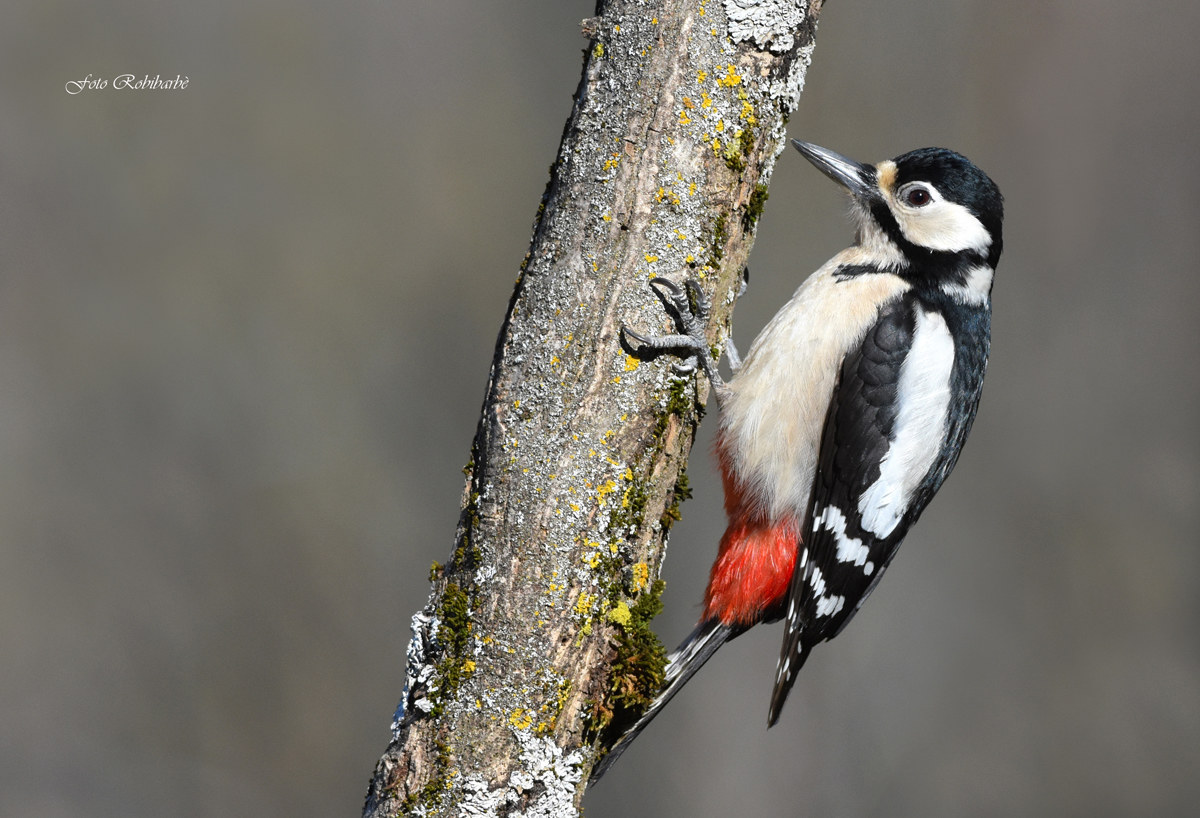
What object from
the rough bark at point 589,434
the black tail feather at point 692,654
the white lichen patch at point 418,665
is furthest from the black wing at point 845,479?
the white lichen patch at point 418,665

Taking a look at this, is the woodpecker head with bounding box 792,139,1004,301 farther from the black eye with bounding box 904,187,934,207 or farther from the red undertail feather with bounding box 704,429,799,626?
the red undertail feather with bounding box 704,429,799,626

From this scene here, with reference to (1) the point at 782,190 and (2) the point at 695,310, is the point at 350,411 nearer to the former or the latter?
(1) the point at 782,190

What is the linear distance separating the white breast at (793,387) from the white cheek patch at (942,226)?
18cm

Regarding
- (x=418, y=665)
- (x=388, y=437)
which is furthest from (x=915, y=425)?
(x=388, y=437)

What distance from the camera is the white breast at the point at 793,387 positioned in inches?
116

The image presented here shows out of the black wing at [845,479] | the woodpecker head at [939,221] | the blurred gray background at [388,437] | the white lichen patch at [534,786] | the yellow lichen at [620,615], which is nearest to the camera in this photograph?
the white lichen patch at [534,786]

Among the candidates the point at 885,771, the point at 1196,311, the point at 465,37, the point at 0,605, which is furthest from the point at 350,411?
the point at 1196,311

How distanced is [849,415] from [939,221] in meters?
0.73

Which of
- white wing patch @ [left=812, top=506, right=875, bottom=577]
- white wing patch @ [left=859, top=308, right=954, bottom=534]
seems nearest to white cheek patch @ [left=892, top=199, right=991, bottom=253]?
white wing patch @ [left=859, top=308, right=954, bottom=534]

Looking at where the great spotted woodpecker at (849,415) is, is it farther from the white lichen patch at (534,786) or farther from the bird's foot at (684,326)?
the white lichen patch at (534,786)

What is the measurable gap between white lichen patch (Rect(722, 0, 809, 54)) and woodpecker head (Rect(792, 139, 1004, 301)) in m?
0.82

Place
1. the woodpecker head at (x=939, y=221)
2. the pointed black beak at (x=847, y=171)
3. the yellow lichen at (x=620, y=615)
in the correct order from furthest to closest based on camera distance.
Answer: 1. the pointed black beak at (x=847, y=171)
2. the woodpecker head at (x=939, y=221)
3. the yellow lichen at (x=620, y=615)

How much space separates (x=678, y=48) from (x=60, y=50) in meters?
4.98

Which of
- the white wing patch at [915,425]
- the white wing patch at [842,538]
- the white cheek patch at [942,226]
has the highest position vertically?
the white cheek patch at [942,226]
